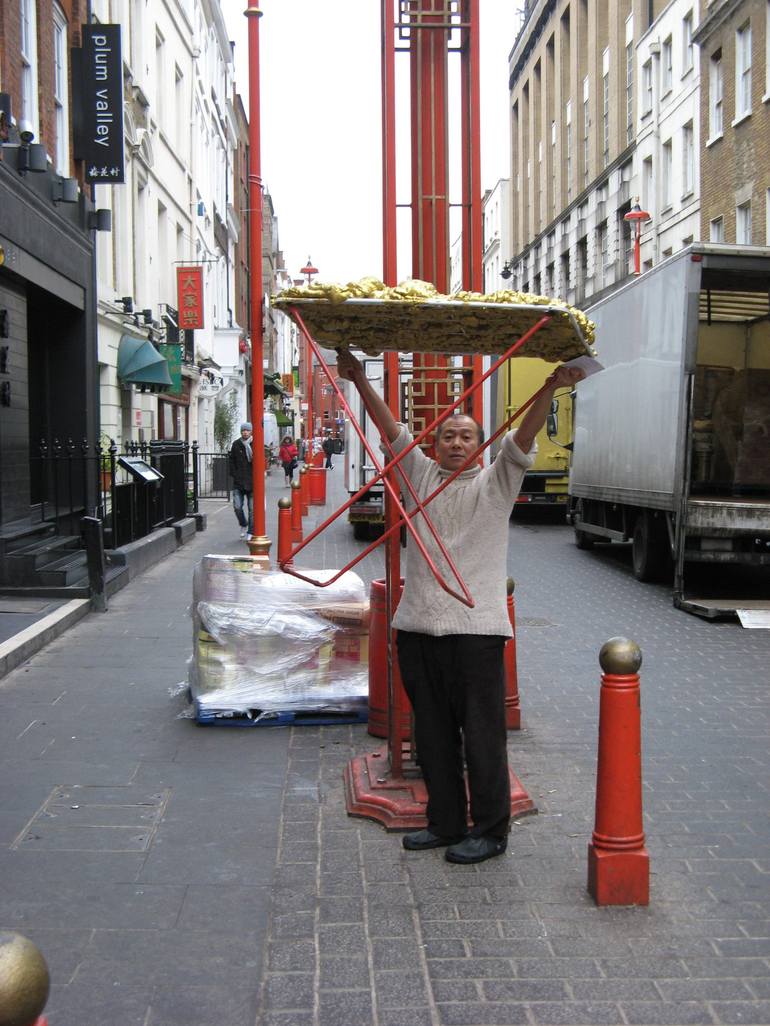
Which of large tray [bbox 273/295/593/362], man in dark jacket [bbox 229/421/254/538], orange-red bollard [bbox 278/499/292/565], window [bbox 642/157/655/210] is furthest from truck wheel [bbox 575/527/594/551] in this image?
window [bbox 642/157/655/210]

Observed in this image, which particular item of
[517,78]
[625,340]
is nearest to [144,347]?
[625,340]

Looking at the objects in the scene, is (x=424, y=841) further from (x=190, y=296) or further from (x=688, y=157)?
(x=688, y=157)

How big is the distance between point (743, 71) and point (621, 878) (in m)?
26.6

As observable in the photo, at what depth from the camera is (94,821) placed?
4793 mm

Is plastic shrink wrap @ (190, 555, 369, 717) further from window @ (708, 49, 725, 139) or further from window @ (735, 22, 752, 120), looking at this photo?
window @ (708, 49, 725, 139)

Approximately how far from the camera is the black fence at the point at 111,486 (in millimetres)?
12867

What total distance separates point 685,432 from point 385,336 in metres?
7.11

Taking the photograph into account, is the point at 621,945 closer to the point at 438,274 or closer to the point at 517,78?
the point at 438,274

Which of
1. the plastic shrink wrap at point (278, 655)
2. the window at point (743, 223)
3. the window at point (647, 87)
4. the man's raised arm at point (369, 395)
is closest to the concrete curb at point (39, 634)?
the plastic shrink wrap at point (278, 655)

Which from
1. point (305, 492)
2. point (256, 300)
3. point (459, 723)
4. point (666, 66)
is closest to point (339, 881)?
point (459, 723)

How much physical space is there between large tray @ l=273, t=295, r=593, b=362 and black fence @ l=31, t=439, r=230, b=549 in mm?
7340

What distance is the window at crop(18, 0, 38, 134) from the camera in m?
13.1

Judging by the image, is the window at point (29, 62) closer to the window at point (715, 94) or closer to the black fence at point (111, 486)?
the black fence at point (111, 486)

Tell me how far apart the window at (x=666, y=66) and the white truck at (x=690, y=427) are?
21.8 meters
